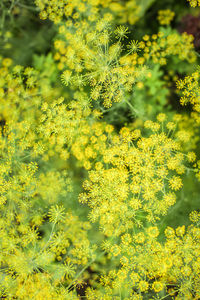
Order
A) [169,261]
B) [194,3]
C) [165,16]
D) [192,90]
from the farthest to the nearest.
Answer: [165,16]
[194,3]
[192,90]
[169,261]

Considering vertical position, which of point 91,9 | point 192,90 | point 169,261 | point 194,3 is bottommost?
point 169,261

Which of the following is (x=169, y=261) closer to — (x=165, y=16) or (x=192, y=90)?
(x=192, y=90)

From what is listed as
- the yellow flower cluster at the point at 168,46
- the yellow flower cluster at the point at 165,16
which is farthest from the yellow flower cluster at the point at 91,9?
the yellow flower cluster at the point at 168,46

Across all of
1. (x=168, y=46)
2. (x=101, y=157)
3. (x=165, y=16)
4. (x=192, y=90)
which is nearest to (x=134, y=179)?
(x=101, y=157)

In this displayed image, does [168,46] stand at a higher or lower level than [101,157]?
higher

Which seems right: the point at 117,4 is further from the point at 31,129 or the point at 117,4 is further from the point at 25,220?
the point at 25,220

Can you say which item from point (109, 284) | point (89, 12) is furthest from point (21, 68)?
point (109, 284)

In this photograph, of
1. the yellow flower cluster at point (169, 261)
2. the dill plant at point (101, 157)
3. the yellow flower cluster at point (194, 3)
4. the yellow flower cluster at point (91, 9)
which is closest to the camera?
the yellow flower cluster at point (169, 261)

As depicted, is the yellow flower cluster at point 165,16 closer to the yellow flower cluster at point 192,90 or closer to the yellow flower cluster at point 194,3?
the yellow flower cluster at point 194,3

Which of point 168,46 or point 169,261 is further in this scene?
point 168,46
